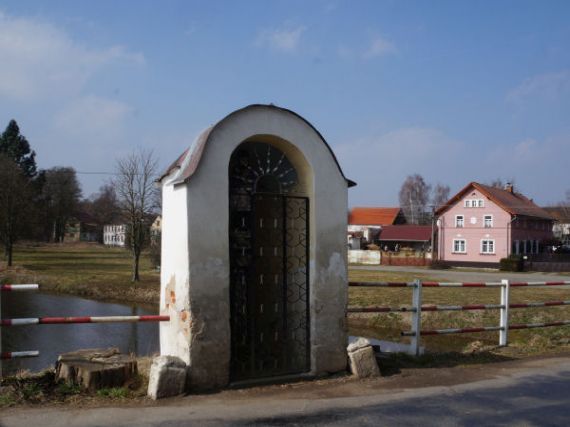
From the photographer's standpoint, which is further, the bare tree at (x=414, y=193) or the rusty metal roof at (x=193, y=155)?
the bare tree at (x=414, y=193)

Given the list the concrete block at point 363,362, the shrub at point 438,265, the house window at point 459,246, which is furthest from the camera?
the house window at point 459,246

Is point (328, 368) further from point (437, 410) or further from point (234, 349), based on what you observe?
point (437, 410)

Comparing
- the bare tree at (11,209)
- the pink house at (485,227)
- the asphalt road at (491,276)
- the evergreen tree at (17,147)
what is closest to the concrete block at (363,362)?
the asphalt road at (491,276)

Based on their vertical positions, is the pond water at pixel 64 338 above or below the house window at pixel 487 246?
below

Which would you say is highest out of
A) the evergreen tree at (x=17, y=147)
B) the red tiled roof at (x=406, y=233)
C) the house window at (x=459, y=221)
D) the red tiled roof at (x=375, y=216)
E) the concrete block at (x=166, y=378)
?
the evergreen tree at (x=17, y=147)

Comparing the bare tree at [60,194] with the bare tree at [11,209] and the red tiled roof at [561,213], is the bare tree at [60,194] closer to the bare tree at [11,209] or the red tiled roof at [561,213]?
the bare tree at [11,209]

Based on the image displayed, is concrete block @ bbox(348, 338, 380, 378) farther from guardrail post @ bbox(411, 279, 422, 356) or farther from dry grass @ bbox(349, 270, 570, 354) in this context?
dry grass @ bbox(349, 270, 570, 354)

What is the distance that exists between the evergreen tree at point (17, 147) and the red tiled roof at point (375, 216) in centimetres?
4330

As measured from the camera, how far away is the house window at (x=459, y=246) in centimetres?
5297

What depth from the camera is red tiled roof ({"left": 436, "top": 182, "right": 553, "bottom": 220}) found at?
167 ft

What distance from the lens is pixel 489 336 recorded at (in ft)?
56.1

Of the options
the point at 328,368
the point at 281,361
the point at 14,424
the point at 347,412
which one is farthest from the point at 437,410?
the point at 14,424

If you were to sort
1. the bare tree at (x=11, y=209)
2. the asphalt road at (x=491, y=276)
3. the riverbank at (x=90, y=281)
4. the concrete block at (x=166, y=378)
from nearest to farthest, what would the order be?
the concrete block at (x=166, y=378) < the riverbank at (x=90, y=281) < the asphalt road at (x=491, y=276) < the bare tree at (x=11, y=209)

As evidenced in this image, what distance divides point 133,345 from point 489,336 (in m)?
10.3
